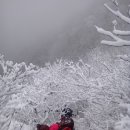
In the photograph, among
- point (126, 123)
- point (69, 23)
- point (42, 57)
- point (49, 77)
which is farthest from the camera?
point (69, 23)

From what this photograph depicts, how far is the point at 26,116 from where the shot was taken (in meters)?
20.1

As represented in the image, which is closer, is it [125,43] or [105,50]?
[125,43]

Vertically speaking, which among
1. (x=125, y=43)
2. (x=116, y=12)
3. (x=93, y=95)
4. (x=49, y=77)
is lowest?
(x=125, y=43)

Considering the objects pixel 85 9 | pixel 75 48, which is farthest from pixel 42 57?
pixel 85 9

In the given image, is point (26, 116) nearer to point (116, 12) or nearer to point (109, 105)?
point (109, 105)

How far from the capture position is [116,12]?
157 inches

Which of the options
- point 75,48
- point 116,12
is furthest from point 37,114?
point 75,48

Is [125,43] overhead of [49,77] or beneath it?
beneath

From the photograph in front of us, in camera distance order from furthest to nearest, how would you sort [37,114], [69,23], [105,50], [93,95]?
[69,23]
[105,50]
[37,114]
[93,95]

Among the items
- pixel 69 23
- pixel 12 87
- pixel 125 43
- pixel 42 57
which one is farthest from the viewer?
pixel 69 23

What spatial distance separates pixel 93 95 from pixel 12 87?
95.5 inches

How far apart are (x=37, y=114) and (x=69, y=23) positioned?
166528 mm

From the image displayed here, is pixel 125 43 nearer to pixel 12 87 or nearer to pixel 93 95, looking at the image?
pixel 12 87

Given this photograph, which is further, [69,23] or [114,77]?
[69,23]
